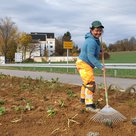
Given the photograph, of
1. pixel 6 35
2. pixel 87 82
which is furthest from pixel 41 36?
pixel 87 82

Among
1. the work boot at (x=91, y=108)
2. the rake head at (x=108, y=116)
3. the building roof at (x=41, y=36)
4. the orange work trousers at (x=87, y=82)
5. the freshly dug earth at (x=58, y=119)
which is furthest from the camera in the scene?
the building roof at (x=41, y=36)

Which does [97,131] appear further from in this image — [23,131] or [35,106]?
[35,106]

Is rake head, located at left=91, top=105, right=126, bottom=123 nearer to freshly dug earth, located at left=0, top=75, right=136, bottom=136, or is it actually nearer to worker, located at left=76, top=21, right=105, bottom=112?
freshly dug earth, located at left=0, top=75, right=136, bottom=136

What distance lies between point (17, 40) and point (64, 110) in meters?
93.0

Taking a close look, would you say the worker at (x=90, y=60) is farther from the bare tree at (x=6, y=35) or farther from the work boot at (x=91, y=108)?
the bare tree at (x=6, y=35)

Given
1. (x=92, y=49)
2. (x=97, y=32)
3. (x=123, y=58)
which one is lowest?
(x=123, y=58)

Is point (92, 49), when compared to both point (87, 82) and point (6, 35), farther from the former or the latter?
point (6, 35)

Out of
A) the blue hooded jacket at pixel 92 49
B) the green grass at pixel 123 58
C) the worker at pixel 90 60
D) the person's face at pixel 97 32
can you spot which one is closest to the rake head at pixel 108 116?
the worker at pixel 90 60

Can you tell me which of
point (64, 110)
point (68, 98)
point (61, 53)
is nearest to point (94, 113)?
point (64, 110)

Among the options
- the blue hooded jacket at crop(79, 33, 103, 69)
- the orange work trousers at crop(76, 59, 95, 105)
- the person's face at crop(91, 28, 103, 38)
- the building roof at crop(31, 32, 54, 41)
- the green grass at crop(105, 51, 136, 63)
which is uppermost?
the building roof at crop(31, 32, 54, 41)

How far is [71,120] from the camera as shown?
232 inches

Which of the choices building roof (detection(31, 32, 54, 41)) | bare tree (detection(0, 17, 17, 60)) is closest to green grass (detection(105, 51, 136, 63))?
bare tree (detection(0, 17, 17, 60))

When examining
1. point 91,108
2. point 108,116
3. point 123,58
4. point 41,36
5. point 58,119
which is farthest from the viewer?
point 41,36

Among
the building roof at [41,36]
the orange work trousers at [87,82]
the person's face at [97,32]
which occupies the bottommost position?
the orange work trousers at [87,82]
